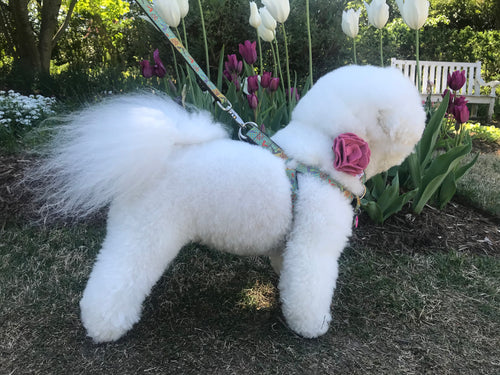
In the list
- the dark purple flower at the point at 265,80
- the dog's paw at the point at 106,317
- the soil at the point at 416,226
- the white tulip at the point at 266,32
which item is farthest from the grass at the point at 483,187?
the dog's paw at the point at 106,317

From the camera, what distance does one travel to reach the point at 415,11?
86.4 inches

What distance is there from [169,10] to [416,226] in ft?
6.81

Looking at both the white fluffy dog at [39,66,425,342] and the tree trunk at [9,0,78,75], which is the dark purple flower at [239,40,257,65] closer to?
the white fluffy dog at [39,66,425,342]

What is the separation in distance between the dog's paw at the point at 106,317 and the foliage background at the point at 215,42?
3.22 metres

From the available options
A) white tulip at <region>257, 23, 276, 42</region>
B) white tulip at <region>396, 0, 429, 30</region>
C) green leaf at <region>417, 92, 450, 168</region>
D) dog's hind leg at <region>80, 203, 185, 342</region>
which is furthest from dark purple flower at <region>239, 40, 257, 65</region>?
dog's hind leg at <region>80, 203, 185, 342</region>

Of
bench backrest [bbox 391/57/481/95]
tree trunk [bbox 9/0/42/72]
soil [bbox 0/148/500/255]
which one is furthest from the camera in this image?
bench backrest [bbox 391/57/481/95]

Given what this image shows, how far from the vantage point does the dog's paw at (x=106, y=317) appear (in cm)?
137

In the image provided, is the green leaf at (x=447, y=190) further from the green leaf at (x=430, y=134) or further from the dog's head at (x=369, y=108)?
the dog's head at (x=369, y=108)

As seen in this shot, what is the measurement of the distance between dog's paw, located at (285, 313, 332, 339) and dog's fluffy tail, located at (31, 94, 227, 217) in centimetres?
82

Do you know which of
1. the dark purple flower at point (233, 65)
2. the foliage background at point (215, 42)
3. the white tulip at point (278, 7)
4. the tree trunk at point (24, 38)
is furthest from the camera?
the tree trunk at point (24, 38)

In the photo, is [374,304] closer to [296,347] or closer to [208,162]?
[296,347]

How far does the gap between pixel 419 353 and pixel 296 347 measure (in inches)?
21.3

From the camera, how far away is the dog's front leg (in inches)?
56.7

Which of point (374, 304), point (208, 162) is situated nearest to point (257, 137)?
point (208, 162)
